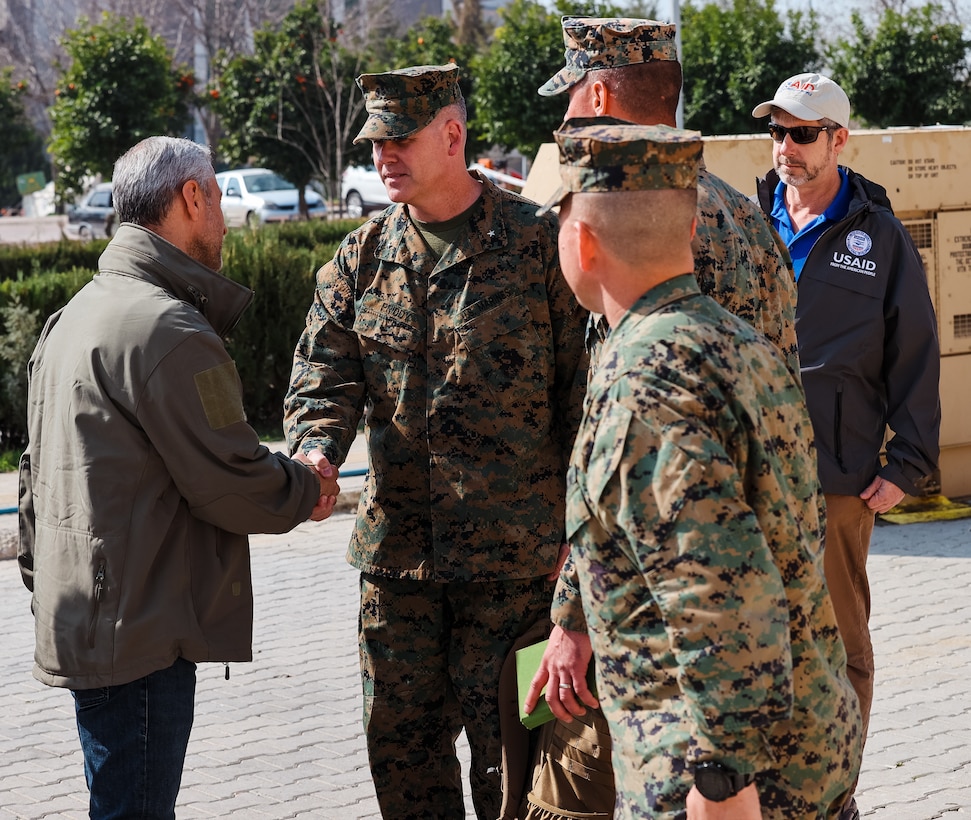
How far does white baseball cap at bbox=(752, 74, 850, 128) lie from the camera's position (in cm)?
455

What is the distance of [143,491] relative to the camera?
10.1 ft

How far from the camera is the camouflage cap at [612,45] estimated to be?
10.3 feet

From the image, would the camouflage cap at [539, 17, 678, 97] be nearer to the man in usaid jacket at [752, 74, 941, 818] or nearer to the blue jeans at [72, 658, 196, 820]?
the man in usaid jacket at [752, 74, 941, 818]

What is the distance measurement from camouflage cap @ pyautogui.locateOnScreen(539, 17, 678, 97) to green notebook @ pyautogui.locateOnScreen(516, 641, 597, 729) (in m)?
1.36

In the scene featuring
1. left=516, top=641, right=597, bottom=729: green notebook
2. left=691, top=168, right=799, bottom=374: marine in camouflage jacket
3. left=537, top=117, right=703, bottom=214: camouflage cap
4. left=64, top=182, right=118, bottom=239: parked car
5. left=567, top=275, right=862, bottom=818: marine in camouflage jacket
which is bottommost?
left=64, top=182, right=118, bottom=239: parked car

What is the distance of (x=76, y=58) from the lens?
24812 mm

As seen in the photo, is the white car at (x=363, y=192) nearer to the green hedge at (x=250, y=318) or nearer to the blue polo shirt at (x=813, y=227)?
the green hedge at (x=250, y=318)

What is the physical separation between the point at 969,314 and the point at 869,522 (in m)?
4.90

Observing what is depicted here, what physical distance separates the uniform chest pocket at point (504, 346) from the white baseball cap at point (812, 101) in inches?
57.5

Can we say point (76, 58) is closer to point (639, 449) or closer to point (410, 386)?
point (410, 386)

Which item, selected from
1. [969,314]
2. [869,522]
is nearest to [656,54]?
[869,522]

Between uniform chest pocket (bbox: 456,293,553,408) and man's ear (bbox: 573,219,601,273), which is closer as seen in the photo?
man's ear (bbox: 573,219,601,273)

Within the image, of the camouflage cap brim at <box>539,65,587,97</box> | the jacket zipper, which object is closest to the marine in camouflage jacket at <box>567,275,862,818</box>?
the camouflage cap brim at <box>539,65,587,97</box>

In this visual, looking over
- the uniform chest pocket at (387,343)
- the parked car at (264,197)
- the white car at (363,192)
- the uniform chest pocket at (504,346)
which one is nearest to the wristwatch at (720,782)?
the uniform chest pocket at (504,346)
